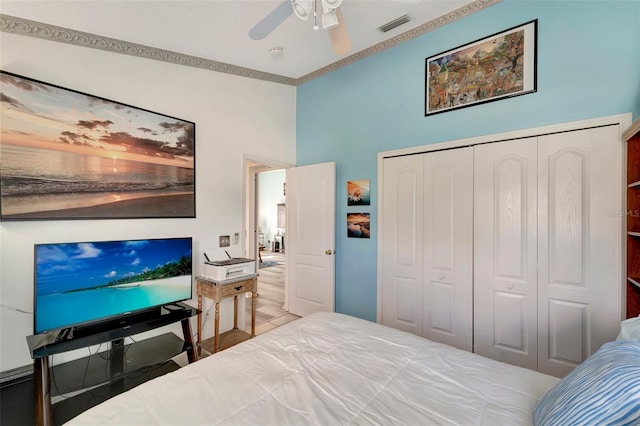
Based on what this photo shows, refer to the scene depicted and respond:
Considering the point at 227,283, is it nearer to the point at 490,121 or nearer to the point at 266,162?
the point at 266,162

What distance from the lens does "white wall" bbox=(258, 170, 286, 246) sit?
32.0 ft

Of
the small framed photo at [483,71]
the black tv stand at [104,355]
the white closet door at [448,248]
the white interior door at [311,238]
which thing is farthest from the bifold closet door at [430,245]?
the black tv stand at [104,355]

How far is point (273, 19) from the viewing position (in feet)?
5.79

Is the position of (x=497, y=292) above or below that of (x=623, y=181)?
below

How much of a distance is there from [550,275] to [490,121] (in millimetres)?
1396

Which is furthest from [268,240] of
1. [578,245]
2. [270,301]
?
[578,245]

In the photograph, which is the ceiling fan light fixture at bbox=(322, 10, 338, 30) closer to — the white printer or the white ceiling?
the white ceiling

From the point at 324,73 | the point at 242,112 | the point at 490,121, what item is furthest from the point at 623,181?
the point at 242,112

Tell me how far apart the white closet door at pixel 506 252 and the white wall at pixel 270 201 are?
7.65 m

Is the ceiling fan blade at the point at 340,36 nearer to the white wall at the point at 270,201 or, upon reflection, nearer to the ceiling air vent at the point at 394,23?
the ceiling air vent at the point at 394,23

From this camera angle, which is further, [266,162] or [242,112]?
[266,162]

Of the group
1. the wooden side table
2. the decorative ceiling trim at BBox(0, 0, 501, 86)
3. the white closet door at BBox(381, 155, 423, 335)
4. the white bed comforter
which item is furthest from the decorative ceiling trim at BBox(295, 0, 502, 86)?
the white bed comforter

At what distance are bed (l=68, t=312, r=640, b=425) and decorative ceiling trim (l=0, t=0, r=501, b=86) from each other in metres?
2.70

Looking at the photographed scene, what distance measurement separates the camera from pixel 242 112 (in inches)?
134
